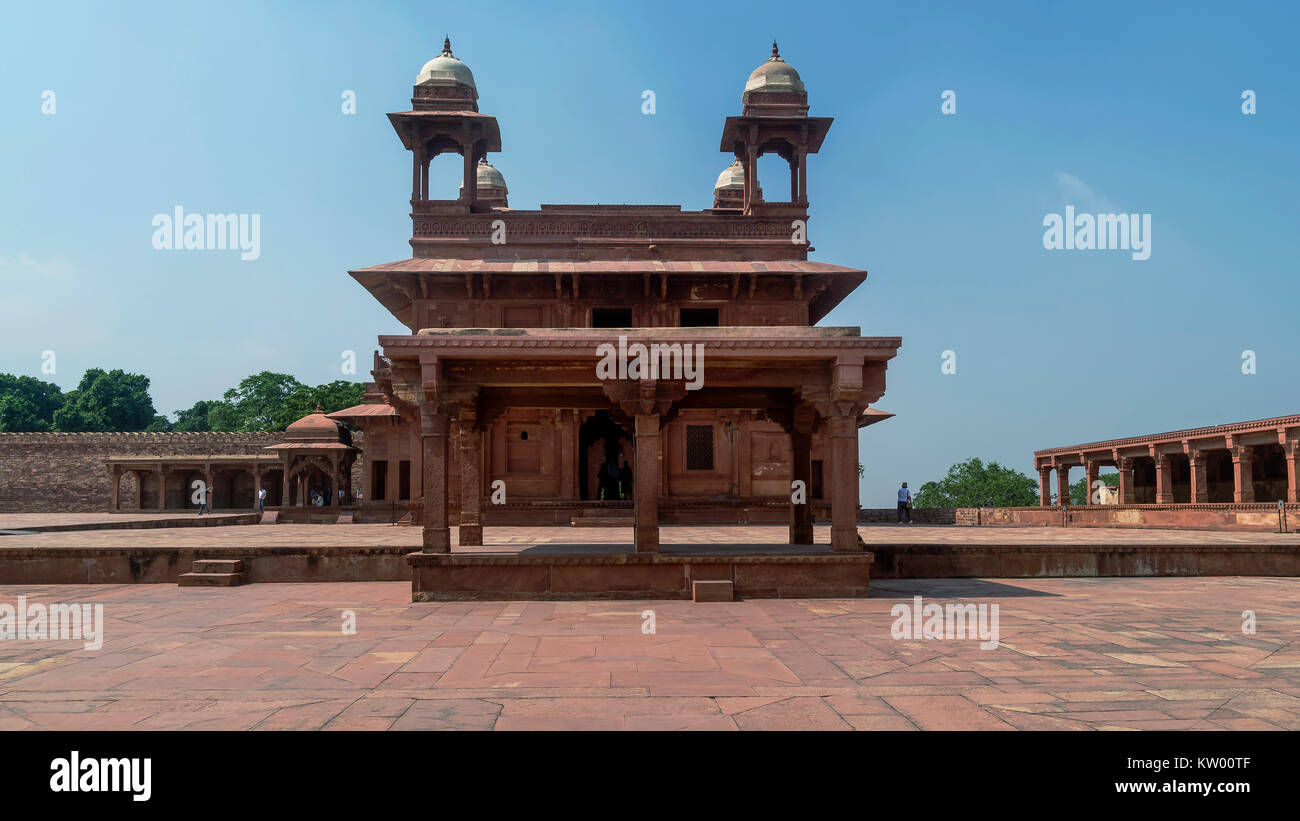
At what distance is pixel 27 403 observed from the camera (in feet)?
246

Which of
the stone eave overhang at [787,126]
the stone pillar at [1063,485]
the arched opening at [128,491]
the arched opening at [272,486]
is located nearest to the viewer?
the stone eave overhang at [787,126]

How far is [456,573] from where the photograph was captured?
9938 mm

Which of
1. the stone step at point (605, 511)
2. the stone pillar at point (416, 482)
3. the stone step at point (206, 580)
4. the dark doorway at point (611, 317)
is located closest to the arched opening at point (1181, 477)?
the dark doorway at point (611, 317)

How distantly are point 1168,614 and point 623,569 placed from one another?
19.4 ft

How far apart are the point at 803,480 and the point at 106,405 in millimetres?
80321

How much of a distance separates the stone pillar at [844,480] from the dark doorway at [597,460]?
16.1m

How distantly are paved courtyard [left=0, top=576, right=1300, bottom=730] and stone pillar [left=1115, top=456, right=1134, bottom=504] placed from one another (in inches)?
1152

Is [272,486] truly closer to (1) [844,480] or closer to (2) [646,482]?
(2) [646,482]

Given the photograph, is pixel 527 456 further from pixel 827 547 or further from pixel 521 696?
pixel 521 696

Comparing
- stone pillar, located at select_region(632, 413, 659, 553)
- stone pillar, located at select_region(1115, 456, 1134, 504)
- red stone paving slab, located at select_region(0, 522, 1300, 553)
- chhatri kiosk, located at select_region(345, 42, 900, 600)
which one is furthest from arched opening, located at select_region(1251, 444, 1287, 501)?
stone pillar, located at select_region(632, 413, 659, 553)

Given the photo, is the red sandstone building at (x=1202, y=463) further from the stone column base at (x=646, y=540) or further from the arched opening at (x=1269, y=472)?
the stone column base at (x=646, y=540)

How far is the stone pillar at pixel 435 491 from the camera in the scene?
33.0 feet

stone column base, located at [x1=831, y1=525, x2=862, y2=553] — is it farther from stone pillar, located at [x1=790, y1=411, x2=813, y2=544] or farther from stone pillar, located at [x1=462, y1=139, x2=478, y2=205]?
stone pillar, located at [x1=462, y1=139, x2=478, y2=205]
